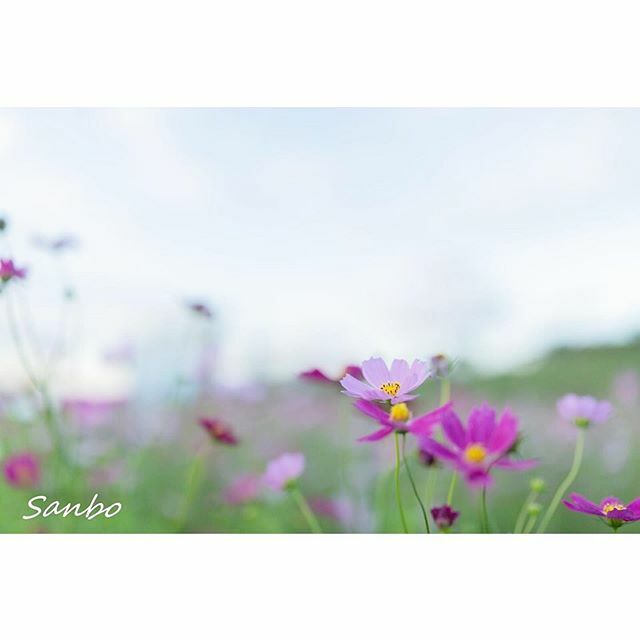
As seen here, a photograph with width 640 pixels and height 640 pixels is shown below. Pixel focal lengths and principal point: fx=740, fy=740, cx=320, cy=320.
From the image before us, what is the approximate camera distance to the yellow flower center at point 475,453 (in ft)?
2.17

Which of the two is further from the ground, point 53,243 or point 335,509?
point 53,243

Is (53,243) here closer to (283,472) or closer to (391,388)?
(283,472)

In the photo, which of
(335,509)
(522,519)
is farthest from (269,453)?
(522,519)

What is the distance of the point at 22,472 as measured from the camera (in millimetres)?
1326

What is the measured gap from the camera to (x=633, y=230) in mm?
1341

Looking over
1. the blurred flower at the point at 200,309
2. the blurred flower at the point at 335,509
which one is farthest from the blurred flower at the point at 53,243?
the blurred flower at the point at 335,509

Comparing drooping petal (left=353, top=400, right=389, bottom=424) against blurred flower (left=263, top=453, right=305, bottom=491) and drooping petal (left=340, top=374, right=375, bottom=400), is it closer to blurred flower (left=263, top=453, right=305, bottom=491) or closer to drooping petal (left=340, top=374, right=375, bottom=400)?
drooping petal (left=340, top=374, right=375, bottom=400)

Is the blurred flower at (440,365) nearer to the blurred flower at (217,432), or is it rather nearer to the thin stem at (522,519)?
the thin stem at (522,519)

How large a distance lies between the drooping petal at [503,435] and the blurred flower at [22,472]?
940mm

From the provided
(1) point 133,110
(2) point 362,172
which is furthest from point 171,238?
(2) point 362,172

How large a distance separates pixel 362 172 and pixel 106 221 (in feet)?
1.59

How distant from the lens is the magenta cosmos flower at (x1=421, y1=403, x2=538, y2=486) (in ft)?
2.17

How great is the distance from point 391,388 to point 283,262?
2.49 feet

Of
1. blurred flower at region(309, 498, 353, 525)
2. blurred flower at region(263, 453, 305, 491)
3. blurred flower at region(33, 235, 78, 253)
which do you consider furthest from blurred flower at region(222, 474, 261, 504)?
blurred flower at region(33, 235, 78, 253)
